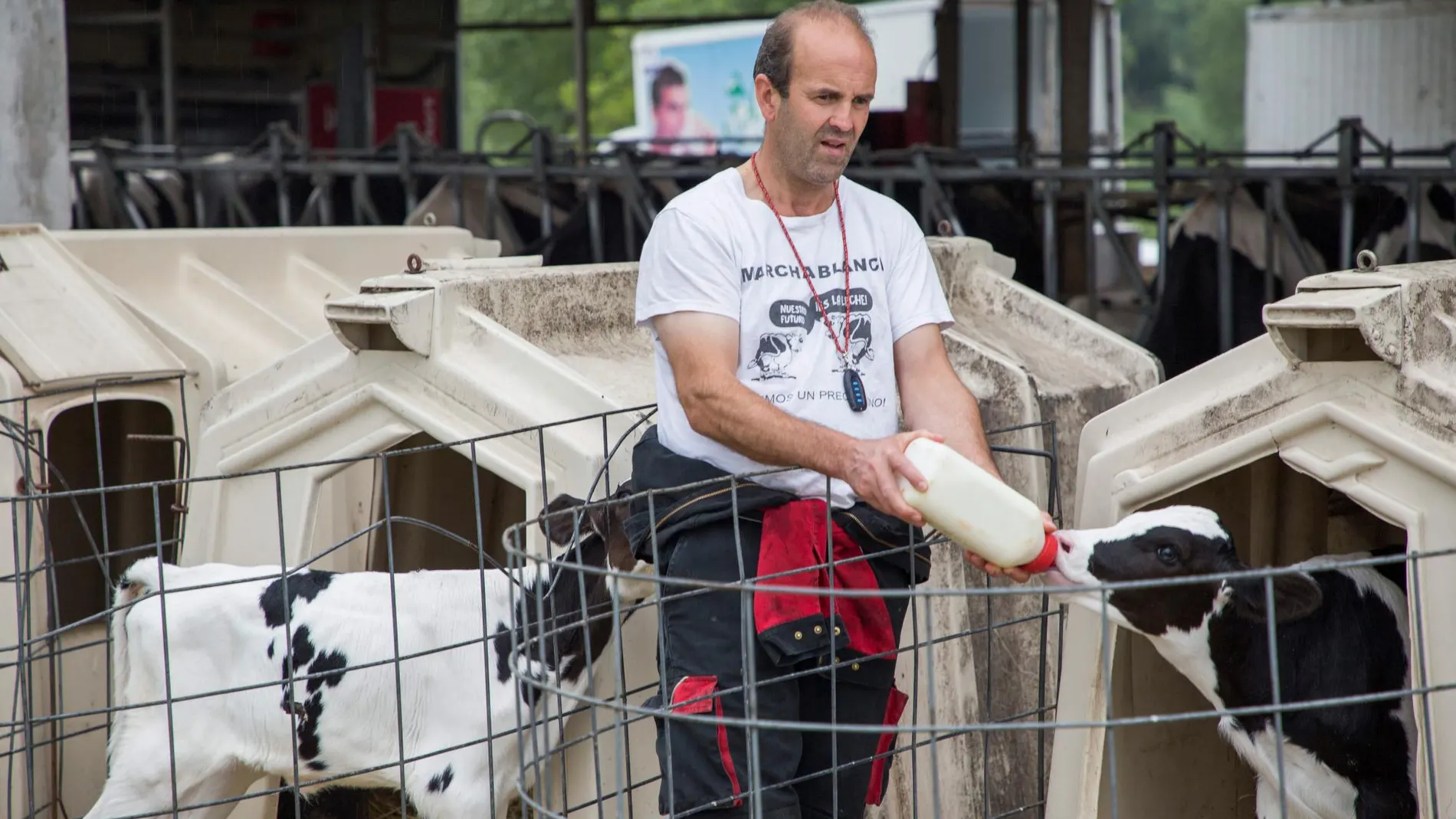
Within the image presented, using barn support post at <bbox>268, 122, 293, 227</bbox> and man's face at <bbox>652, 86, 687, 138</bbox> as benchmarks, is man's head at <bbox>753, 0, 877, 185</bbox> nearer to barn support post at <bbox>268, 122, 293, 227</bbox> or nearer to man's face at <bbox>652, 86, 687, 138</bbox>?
barn support post at <bbox>268, 122, 293, 227</bbox>

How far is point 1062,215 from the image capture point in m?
7.79

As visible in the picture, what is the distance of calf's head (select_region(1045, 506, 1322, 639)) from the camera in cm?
254

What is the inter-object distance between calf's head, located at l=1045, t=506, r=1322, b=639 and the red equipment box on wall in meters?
8.95

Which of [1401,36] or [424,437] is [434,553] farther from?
[1401,36]

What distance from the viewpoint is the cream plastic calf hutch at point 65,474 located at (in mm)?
3391

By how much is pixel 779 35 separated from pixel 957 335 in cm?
117

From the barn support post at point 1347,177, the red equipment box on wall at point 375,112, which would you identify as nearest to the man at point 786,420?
the barn support post at point 1347,177

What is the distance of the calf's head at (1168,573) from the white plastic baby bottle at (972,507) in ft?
1.00

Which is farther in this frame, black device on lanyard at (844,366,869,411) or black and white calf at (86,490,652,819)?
black and white calf at (86,490,652,819)

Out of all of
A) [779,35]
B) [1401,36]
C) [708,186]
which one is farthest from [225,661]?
[1401,36]

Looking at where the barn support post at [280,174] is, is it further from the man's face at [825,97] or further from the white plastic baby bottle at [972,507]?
the white plastic baby bottle at [972,507]

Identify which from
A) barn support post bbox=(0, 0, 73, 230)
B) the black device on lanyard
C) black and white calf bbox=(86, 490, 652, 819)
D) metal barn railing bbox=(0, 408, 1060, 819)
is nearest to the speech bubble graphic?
the black device on lanyard

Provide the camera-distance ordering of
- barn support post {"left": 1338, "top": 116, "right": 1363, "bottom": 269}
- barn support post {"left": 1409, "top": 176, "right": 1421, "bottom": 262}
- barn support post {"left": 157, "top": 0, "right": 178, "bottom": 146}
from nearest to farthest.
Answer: barn support post {"left": 1409, "top": 176, "right": 1421, "bottom": 262}, barn support post {"left": 1338, "top": 116, "right": 1363, "bottom": 269}, barn support post {"left": 157, "top": 0, "right": 178, "bottom": 146}

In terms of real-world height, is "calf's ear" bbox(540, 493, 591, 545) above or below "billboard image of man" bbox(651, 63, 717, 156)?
below
